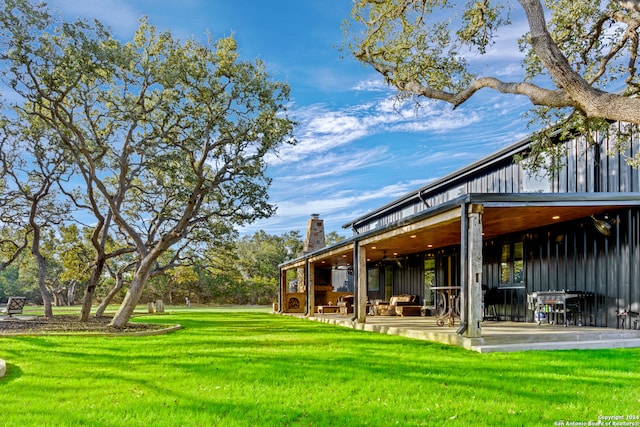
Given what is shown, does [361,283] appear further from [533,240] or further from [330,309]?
[330,309]

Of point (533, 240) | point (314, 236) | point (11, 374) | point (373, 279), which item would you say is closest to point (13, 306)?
point (11, 374)

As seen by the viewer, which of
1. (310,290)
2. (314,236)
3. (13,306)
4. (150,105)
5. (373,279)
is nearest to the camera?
(150,105)

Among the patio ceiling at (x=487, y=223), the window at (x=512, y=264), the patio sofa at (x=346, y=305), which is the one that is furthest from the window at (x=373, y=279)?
the window at (x=512, y=264)

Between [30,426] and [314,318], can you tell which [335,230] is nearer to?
[314,318]

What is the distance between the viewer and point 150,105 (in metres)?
15.1

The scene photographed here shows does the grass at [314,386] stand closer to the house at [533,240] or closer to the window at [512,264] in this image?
the house at [533,240]

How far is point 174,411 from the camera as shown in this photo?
14.1 ft

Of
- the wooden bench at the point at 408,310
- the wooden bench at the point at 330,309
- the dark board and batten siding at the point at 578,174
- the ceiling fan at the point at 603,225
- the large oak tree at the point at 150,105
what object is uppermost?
the large oak tree at the point at 150,105

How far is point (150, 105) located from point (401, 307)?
10.7 metres

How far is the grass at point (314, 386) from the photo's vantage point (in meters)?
4.14

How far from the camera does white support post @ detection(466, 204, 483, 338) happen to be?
318 inches

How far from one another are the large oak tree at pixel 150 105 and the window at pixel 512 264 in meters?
7.29

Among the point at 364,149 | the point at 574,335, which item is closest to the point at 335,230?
the point at 364,149

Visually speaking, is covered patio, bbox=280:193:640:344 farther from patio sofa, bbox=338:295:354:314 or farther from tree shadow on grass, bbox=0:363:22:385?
tree shadow on grass, bbox=0:363:22:385
